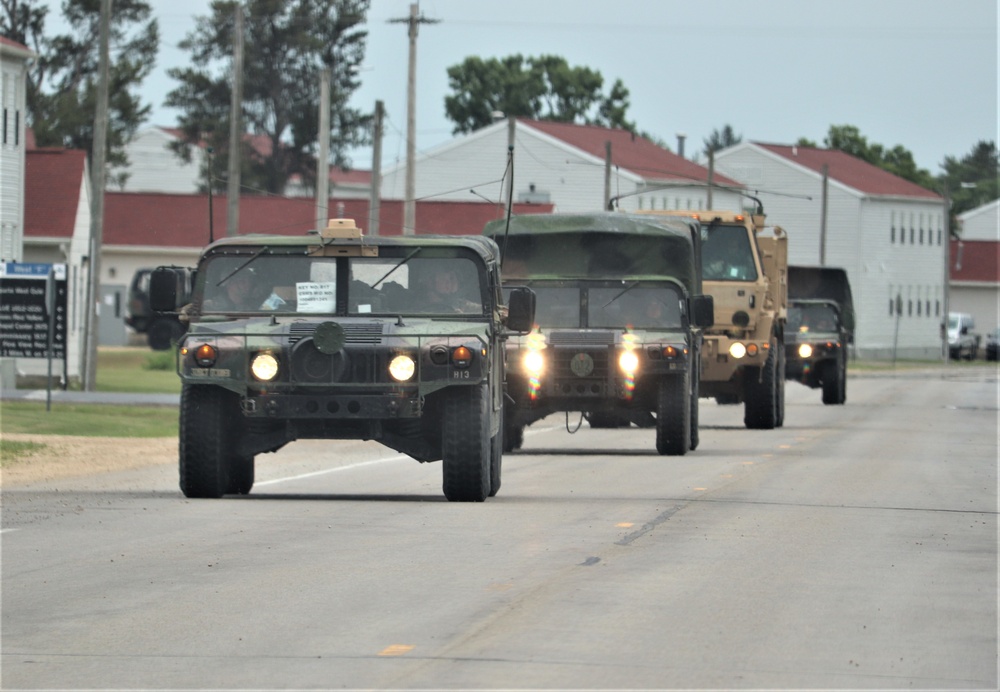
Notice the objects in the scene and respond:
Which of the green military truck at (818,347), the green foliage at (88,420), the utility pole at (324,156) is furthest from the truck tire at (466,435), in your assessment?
the utility pole at (324,156)

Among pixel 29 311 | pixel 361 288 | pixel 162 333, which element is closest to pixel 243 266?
pixel 361 288

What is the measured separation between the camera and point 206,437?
48.0 ft

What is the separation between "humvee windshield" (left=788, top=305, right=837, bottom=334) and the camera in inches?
1478

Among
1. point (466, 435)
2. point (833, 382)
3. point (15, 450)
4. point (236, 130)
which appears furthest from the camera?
point (236, 130)

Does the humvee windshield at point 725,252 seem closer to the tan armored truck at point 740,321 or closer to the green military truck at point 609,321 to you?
the tan armored truck at point 740,321

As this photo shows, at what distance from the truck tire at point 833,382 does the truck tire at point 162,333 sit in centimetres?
2719

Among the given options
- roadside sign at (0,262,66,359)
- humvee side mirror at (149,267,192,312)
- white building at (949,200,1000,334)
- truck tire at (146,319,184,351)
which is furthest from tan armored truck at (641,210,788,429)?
white building at (949,200,1000,334)

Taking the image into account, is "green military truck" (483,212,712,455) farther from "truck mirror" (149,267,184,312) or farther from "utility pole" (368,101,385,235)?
"utility pole" (368,101,385,235)

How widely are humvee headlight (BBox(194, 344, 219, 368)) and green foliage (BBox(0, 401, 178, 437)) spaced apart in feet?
34.6

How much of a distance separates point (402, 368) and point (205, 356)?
1.54m

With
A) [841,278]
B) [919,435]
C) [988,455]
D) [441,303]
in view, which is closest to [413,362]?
[441,303]

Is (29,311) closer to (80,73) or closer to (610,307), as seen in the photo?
(610,307)

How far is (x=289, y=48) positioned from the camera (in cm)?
8219

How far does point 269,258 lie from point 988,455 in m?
11.0
